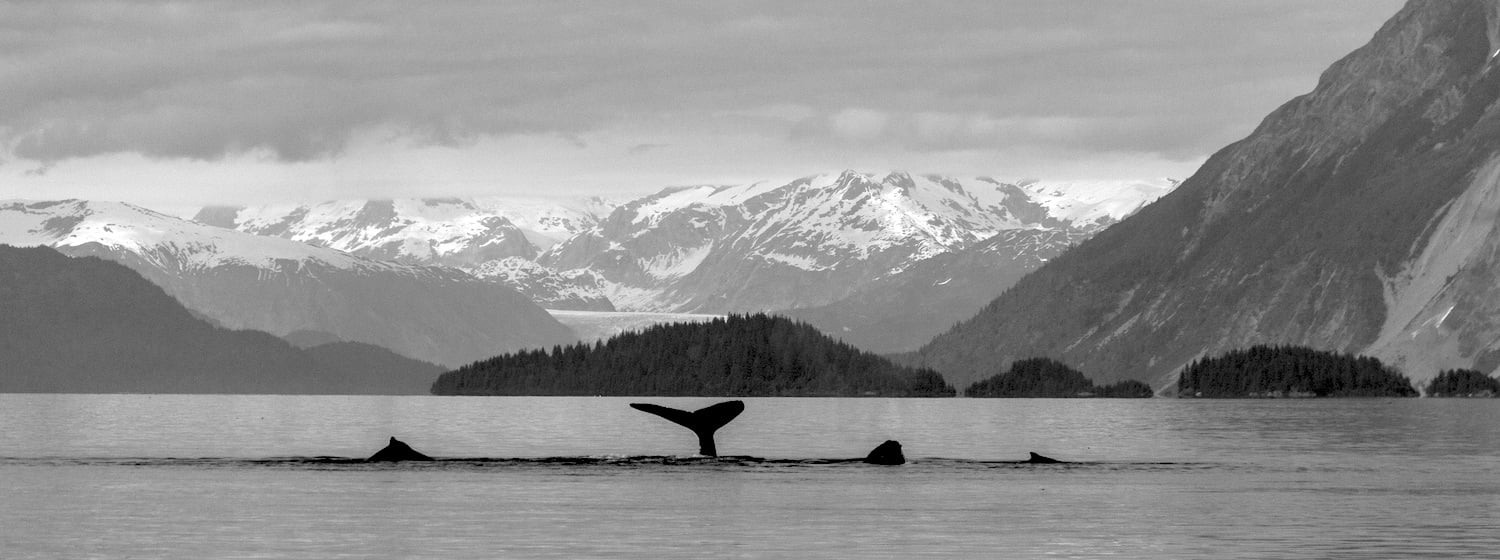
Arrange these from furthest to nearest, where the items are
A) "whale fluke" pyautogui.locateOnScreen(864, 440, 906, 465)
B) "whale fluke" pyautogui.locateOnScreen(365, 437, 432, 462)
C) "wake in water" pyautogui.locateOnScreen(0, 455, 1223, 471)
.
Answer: "whale fluke" pyautogui.locateOnScreen(365, 437, 432, 462), "whale fluke" pyautogui.locateOnScreen(864, 440, 906, 465), "wake in water" pyautogui.locateOnScreen(0, 455, 1223, 471)

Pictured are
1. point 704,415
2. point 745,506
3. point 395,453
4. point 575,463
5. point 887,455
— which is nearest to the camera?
point 745,506

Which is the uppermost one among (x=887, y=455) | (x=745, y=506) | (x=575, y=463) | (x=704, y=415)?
(x=704, y=415)

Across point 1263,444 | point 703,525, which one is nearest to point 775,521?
point 703,525

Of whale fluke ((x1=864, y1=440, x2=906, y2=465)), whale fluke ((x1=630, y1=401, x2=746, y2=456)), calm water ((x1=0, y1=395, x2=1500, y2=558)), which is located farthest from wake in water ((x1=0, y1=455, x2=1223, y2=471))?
whale fluke ((x1=630, y1=401, x2=746, y2=456))

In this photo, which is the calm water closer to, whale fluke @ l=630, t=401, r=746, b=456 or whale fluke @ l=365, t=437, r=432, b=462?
whale fluke @ l=630, t=401, r=746, b=456

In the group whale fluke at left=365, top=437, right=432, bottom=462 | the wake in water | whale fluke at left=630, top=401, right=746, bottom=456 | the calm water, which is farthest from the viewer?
whale fluke at left=365, top=437, right=432, bottom=462

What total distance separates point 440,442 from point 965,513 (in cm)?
9818

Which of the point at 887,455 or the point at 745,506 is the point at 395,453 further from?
the point at 745,506

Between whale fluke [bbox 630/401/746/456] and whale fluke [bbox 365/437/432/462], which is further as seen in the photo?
whale fluke [bbox 365/437/432/462]

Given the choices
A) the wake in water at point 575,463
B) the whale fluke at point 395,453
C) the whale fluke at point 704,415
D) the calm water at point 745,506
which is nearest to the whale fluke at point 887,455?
the wake in water at point 575,463

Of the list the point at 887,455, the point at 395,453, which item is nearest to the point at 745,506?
the point at 887,455

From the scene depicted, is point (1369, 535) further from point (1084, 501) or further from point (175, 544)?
point (175, 544)

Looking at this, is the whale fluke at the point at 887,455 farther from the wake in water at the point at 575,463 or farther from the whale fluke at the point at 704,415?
the whale fluke at the point at 704,415

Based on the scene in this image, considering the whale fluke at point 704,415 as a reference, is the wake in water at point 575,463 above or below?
below
